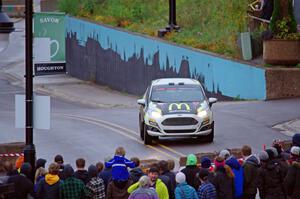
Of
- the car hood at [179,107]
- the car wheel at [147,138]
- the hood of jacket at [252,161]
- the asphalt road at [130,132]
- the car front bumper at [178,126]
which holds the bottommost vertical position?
the asphalt road at [130,132]

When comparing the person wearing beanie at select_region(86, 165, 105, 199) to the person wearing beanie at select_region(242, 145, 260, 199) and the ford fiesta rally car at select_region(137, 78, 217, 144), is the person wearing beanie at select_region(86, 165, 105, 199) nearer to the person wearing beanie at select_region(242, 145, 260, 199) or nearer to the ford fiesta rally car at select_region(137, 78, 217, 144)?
the person wearing beanie at select_region(242, 145, 260, 199)

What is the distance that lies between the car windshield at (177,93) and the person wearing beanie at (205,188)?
11977 millimetres

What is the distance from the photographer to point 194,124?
84.0 ft

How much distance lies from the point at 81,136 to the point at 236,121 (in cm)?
554

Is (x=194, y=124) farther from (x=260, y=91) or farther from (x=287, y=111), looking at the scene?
(x=260, y=91)

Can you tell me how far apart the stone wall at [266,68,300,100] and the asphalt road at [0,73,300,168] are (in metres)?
0.79

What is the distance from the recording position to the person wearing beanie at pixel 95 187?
14.6 metres

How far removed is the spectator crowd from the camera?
46.4ft

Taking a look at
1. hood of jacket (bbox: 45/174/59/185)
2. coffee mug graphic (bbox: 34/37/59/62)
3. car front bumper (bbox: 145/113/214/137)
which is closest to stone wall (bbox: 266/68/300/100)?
car front bumper (bbox: 145/113/214/137)

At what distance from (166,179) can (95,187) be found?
3.70 ft

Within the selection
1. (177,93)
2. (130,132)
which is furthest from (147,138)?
(130,132)

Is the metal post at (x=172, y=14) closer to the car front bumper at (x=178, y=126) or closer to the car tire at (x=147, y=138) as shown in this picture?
the car tire at (x=147, y=138)

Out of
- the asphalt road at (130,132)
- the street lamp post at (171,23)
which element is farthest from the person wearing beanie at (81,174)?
the street lamp post at (171,23)

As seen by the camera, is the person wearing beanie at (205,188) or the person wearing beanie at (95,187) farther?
the person wearing beanie at (95,187)
